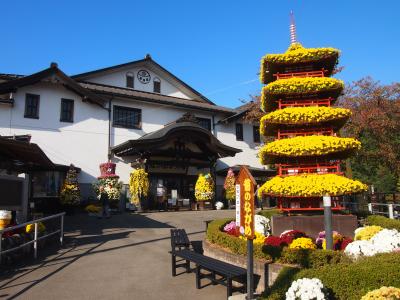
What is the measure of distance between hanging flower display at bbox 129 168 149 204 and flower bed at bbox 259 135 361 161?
12522mm

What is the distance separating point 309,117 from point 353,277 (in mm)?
7524

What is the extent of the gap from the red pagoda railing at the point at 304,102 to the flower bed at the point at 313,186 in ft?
9.41

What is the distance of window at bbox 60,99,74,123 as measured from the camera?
2383 cm

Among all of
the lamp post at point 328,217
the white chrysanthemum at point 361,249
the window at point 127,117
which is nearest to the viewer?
the white chrysanthemum at point 361,249

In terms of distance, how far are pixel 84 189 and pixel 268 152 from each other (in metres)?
15.1

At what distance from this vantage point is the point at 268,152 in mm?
12359

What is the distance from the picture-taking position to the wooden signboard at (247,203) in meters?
6.06

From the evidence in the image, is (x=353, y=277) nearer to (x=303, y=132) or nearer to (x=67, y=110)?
(x=303, y=132)

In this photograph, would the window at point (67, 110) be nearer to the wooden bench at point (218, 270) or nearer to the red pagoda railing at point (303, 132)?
the red pagoda railing at point (303, 132)

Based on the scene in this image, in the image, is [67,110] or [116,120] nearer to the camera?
[67,110]

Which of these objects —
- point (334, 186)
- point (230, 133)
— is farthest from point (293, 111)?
point (230, 133)

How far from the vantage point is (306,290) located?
5195 mm

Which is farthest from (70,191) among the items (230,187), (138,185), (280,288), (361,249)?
(280,288)

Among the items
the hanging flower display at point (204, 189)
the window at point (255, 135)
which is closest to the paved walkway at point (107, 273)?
the hanging flower display at point (204, 189)
